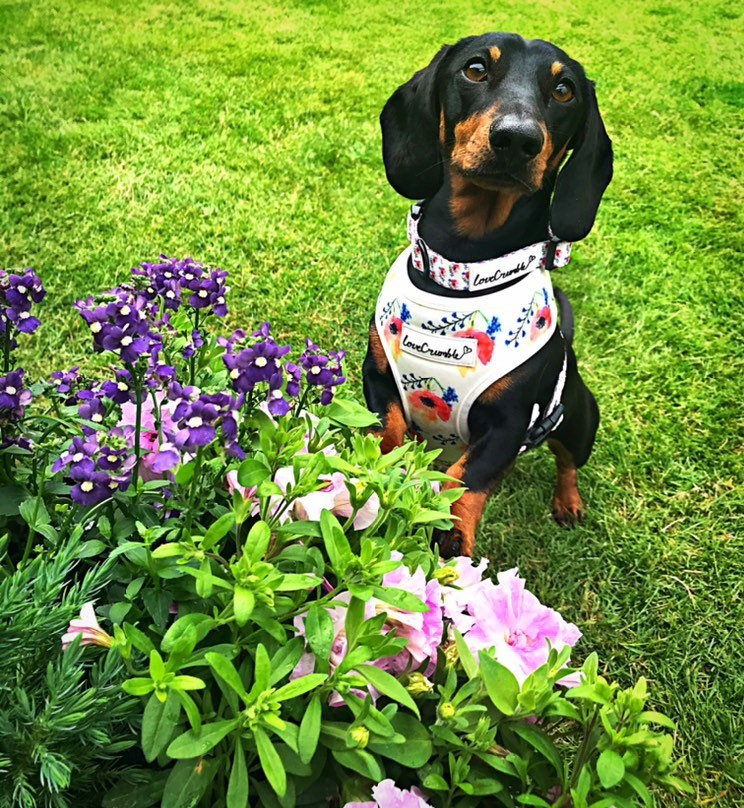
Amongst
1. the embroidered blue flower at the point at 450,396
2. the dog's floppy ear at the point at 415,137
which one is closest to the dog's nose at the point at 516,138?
the dog's floppy ear at the point at 415,137

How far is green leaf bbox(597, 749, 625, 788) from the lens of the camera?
72 centimetres

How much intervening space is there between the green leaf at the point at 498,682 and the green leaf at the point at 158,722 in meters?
0.30

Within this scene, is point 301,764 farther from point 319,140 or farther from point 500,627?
point 319,140

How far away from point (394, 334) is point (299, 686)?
1.29 m

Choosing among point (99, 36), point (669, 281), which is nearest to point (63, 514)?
point (669, 281)

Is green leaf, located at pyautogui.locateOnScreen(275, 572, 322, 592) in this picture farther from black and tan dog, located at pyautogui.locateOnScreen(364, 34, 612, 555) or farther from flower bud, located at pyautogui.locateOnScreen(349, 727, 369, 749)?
black and tan dog, located at pyautogui.locateOnScreen(364, 34, 612, 555)

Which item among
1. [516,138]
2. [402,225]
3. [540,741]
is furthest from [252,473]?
[402,225]

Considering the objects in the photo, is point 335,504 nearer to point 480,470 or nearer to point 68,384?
point 68,384

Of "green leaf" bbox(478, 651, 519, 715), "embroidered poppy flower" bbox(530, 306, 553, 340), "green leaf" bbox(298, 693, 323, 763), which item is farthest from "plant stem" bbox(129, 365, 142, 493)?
"embroidered poppy flower" bbox(530, 306, 553, 340)

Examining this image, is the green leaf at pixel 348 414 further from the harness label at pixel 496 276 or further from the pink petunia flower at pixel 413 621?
the harness label at pixel 496 276

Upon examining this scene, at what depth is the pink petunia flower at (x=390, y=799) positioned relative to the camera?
74 centimetres

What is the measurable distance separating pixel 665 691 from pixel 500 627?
4.06 feet

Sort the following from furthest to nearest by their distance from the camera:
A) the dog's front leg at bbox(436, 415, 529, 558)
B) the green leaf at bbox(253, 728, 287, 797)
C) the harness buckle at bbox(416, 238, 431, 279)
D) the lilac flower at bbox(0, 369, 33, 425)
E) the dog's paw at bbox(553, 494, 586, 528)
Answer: the dog's paw at bbox(553, 494, 586, 528) → the harness buckle at bbox(416, 238, 431, 279) → the dog's front leg at bbox(436, 415, 529, 558) → the lilac flower at bbox(0, 369, 33, 425) → the green leaf at bbox(253, 728, 287, 797)

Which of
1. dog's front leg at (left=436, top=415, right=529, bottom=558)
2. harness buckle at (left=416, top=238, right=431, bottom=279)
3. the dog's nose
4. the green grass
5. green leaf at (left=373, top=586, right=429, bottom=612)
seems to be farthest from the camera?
the green grass
